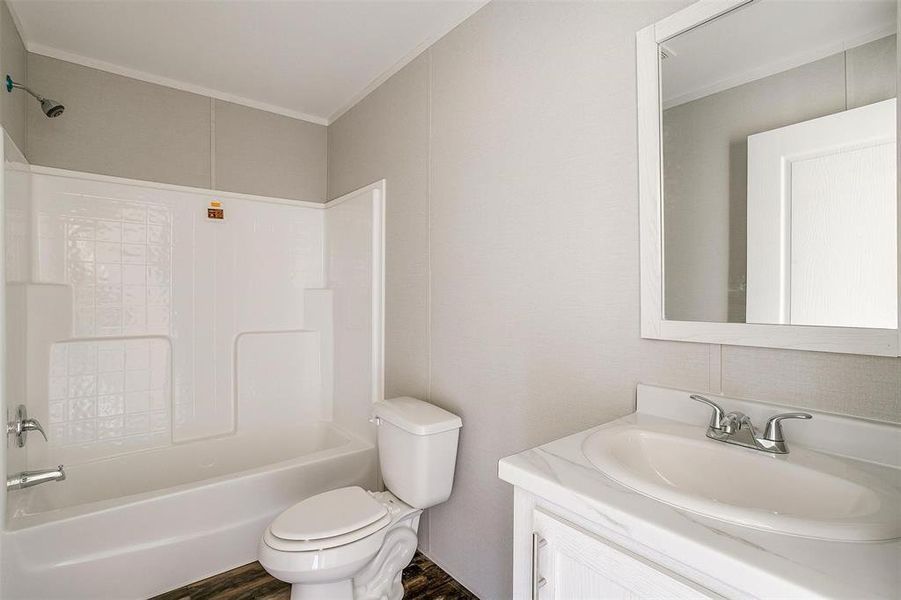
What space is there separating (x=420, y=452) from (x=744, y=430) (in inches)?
43.9

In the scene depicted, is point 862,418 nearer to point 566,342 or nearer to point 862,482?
point 862,482

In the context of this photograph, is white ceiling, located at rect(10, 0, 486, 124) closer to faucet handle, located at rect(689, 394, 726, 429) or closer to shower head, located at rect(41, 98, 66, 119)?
shower head, located at rect(41, 98, 66, 119)

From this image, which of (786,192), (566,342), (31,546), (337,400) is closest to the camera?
(786,192)

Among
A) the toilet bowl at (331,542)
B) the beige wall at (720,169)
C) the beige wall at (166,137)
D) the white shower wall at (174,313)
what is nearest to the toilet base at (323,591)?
Result: the toilet bowl at (331,542)

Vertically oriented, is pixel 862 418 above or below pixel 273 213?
below

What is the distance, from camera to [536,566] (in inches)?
34.4

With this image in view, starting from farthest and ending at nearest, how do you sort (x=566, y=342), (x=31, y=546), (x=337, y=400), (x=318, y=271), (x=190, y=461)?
(x=318, y=271), (x=337, y=400), (x=190, y=461), (x=31, y=546), (x=566, y=342)

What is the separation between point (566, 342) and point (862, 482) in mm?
782

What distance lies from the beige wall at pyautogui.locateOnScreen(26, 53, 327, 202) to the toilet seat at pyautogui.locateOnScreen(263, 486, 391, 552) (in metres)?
1.96

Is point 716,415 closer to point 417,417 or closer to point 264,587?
point 417,417

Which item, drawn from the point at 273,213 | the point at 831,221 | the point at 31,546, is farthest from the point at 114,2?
the point at 831,221

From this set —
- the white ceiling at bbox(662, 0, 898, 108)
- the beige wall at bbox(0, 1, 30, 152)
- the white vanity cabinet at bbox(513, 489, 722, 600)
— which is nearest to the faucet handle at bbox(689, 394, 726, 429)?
the white vanity cabinet at bbox(513, 489, 722, 600)

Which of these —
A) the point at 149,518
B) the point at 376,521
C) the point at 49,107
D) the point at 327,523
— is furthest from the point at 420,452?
the point at 49,107

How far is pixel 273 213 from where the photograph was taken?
2836mm
